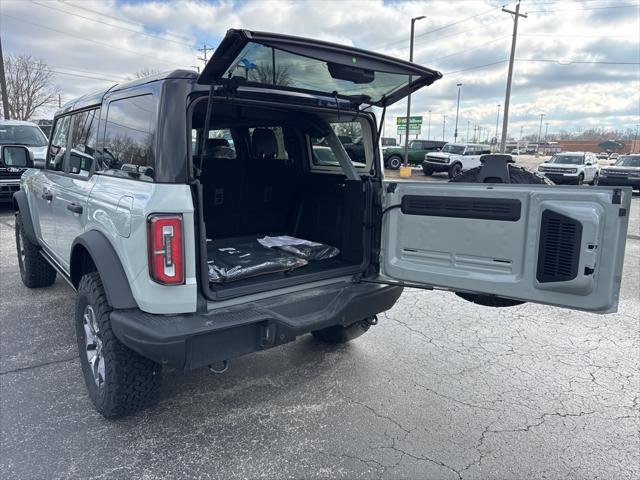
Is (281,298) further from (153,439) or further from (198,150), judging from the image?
(198,150)

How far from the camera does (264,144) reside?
4.21 m

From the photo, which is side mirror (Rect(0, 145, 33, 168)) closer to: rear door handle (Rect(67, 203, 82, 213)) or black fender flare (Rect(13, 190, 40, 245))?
black fender flare (Rect(13, 190, 40, 245))

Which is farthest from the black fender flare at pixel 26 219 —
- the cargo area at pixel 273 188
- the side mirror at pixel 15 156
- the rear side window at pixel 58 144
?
the cargo area at pixel 273 188

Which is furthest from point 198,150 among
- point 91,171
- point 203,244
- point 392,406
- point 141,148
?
point 392,406

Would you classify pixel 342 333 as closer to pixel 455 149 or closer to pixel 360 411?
pixel 360 411

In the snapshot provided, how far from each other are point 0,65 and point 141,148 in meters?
26.9

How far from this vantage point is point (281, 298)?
8.96 feet

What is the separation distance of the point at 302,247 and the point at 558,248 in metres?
1.93

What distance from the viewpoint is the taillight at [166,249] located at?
2258 millimetres

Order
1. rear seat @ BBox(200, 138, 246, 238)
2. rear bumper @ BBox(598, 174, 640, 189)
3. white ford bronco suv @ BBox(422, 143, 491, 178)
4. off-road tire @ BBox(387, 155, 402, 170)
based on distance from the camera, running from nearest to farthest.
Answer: rear seat @ BBox(200, 138, 246, 238) < rear bumper @ BBox(598, 174, 640, 189) < white ford bronco suv @ BBox(422, 143, 491, 178) < off-road tire @ BBox(387, 155, 402, 170)

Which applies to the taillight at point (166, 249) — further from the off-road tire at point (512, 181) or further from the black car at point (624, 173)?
the black car at point (624, 173)

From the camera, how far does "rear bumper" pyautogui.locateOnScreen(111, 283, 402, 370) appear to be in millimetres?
2232

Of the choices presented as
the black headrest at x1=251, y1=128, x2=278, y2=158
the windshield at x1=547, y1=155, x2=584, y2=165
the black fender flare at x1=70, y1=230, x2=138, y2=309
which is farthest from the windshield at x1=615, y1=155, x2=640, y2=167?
the black fender flare at x1=70, y1=230, x2=138, y2=309

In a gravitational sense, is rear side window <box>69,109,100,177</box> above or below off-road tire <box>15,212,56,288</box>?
above
